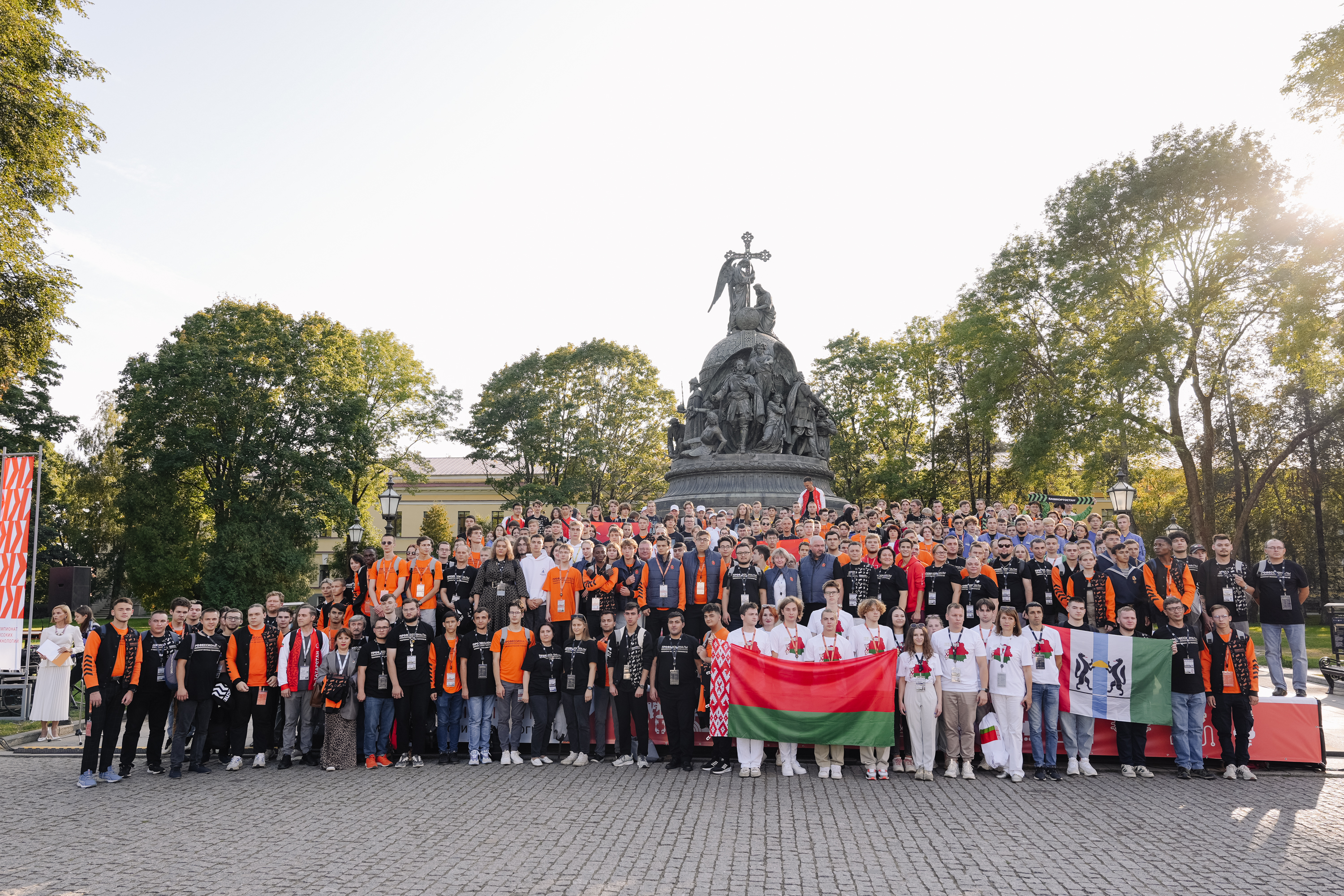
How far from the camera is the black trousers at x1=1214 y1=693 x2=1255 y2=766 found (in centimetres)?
920

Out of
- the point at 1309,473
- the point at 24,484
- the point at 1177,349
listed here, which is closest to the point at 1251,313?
the point at 1177,349

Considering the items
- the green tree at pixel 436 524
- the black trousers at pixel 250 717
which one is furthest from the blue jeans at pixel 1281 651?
the green tree at pixel 436 524

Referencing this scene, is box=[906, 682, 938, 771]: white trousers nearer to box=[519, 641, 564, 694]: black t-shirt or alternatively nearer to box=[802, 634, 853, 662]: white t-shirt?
box=[802, 634, 853, 662]: white t-shirt

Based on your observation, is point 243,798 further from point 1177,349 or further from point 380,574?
point 1177,349

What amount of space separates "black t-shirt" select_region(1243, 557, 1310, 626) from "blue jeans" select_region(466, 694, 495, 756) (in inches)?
414

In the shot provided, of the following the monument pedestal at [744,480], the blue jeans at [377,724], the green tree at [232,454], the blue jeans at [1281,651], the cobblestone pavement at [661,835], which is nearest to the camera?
the cobblestone pavement at [661,835]

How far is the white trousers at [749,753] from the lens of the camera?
939 centimetres

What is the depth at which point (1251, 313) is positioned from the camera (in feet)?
88.9

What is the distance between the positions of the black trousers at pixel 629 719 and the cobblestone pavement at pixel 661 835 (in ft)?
1.34

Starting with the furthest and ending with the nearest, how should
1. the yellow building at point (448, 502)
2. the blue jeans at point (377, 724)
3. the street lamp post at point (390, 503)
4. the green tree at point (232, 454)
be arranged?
the yellow building at point (448, 502)
the green tree at point (232, 454)
the street lamp post at point (390, 503)
the blue jeans at point (377, 724)

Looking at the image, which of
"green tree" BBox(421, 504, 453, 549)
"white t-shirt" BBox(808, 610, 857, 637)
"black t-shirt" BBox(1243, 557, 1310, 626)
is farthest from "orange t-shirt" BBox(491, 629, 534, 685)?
"green tree" BBox(421, 504, 453, 549)

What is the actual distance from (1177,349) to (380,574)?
86.9ft

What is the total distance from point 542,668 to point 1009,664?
551 cm

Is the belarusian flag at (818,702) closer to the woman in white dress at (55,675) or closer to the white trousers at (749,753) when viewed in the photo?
the white trousers at (749,753)
